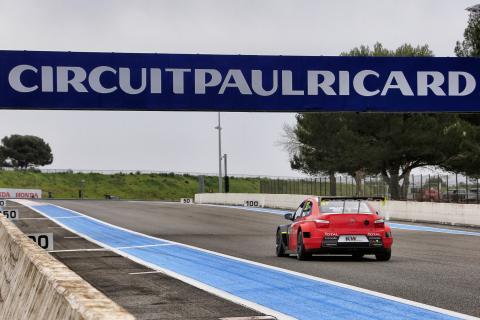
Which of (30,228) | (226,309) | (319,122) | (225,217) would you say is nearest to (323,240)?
(226,309)

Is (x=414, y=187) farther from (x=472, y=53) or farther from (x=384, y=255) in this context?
(x=384, y=255)

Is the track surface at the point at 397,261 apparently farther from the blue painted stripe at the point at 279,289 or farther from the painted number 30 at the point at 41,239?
the painted number 30 at the point at 41,239

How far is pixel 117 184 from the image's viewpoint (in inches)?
5704

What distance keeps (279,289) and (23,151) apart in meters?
162

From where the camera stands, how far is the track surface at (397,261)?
13058mm

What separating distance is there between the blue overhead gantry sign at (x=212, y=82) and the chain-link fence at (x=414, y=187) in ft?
45.5

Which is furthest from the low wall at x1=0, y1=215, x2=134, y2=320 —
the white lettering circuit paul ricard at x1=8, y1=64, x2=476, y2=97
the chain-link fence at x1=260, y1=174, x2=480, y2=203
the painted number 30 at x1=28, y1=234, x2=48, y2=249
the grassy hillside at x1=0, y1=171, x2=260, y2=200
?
the grassy hillside at x1=0, y1=171, x2=260, y2=200

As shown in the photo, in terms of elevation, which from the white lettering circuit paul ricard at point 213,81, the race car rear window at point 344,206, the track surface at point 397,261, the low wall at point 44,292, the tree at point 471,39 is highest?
the tree at point 471,39

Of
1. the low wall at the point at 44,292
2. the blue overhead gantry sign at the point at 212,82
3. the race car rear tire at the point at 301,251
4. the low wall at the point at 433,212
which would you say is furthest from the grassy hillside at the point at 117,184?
the low wall at the point at 44,292

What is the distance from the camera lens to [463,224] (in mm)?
37000

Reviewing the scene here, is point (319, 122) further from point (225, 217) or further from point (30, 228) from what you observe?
point (30, 228)

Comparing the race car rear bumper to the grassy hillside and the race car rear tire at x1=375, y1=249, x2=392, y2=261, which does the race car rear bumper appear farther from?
the grassy hillside

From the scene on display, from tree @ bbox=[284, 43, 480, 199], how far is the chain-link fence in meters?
7.84

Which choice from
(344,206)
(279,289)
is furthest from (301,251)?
(279,289)
